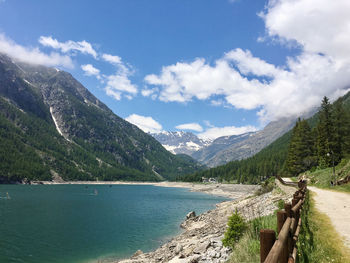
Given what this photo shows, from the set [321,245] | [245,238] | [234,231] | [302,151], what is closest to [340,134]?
[302,151]

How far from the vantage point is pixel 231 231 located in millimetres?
15992

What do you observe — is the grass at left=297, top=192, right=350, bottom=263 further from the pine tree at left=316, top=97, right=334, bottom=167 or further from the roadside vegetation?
the pine tree at left=316, top=97, right=334, bottom=167

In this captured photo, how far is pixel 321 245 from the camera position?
9.70 metres

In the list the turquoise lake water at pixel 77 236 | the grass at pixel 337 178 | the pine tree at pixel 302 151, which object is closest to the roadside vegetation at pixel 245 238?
the turquoise lake water at pixel 77 236

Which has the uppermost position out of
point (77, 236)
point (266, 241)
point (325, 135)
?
point (325, 135)

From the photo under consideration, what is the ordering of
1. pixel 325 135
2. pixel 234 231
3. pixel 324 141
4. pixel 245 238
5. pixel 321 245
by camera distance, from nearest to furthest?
1. pixel 321 245
2. pixel 245 238
3. pixel 234 231
4. pixel 325 135
5. pixel 324 141

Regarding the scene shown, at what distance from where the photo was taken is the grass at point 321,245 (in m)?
8.45

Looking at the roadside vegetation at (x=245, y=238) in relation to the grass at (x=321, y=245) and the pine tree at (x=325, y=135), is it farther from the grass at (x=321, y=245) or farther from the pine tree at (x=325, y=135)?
the pine tree at (x=325, y=135)

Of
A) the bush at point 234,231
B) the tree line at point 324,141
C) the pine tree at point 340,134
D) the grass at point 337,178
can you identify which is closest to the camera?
the bush at point 234,231

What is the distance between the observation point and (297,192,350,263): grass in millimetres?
8445

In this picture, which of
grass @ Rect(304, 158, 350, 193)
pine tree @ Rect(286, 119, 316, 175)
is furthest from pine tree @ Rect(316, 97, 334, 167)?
grass @ Rect(304, 158, 350, 193)

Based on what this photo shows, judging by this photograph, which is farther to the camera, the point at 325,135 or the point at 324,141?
the point at 324,141

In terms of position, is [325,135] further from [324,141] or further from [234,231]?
[234,231]

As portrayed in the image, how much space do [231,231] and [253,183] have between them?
16992cm
